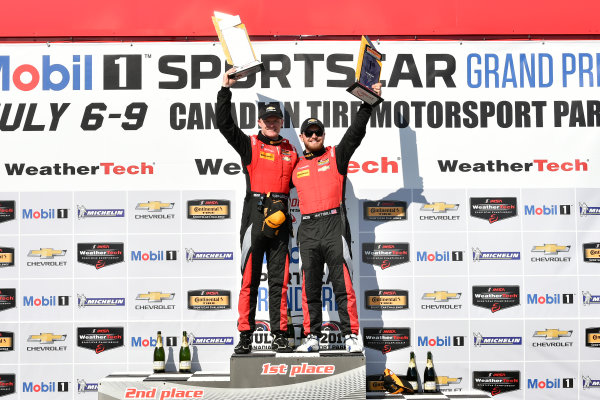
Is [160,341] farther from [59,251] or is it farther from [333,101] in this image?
[333,101]

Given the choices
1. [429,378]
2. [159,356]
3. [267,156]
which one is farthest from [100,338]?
[429,378]

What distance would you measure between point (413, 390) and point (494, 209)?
1492 millimetres

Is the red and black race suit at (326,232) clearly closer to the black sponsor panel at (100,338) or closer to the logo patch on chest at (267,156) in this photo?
the logo patch on chest at (267,156)

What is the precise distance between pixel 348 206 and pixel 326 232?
23.2 inches

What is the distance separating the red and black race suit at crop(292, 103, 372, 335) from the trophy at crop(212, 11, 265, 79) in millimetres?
751

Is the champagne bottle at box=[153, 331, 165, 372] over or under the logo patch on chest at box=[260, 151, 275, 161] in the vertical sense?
under

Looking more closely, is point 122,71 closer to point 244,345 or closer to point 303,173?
point 303,173

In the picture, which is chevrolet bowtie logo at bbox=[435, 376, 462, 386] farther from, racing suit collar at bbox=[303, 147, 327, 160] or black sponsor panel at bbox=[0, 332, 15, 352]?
black sponsor panel at bbox=[0, 332, 15, 352]

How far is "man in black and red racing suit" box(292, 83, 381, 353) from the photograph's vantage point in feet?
12.2

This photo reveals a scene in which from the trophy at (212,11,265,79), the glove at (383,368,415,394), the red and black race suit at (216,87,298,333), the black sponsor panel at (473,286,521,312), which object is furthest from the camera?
the black sponsor panel at (473,286,521,312)

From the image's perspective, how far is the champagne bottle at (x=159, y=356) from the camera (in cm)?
416

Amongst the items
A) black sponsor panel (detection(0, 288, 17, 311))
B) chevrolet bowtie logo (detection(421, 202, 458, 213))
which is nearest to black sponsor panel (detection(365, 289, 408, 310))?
chevrolet bowtie logo (detection(421, 202, 458, 213))

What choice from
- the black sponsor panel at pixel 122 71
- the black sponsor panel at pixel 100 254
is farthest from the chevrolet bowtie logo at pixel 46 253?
the black sponsor panel at pixel 122 71

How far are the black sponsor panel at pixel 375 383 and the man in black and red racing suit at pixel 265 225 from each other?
88cm
